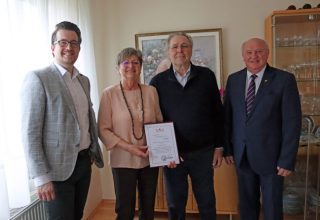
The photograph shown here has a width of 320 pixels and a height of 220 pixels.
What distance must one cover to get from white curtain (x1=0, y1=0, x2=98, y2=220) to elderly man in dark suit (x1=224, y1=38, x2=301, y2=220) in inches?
53.3

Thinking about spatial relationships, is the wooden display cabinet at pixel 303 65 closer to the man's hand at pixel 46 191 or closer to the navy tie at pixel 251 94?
the navy tie at pixel 251 94

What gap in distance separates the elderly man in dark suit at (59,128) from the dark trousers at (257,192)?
1.05 m

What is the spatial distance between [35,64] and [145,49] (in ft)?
4.49

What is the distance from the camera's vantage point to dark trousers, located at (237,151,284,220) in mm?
1937

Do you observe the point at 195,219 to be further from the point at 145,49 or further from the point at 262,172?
the point at 145,49

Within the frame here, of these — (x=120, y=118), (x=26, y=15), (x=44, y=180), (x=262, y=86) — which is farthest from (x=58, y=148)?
(x=262, y=86)

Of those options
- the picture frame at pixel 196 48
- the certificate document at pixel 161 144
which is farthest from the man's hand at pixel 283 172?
the picture frame at pixel 196 48

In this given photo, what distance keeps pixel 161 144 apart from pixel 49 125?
27.2 inches

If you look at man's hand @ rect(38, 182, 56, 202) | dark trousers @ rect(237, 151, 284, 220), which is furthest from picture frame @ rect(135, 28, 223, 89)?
man's hand @ rect(38, 182, 56, 202)

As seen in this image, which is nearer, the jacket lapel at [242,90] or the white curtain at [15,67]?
the white curtain at [15,67]

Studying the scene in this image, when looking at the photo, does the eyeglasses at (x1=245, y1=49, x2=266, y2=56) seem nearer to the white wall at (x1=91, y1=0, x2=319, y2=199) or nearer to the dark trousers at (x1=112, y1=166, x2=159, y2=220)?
the dark trousers at (x1=112, y1=166, x2=159, y2=220)

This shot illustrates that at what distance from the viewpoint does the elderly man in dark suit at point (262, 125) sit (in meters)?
1.84

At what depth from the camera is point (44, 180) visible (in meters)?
1.47

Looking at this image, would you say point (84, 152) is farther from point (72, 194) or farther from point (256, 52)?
point (256, 52)
